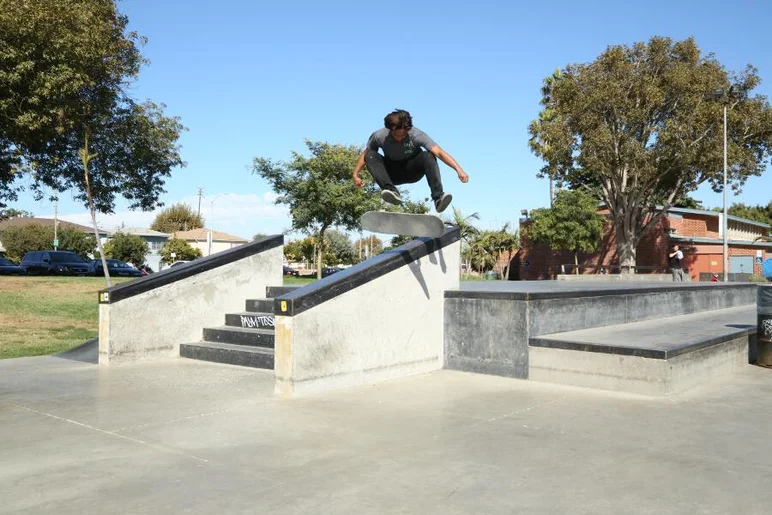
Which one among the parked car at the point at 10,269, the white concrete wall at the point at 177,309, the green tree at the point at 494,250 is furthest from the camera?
the green tree at the point at 494,250

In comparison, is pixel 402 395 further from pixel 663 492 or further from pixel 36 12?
pixel 36 12

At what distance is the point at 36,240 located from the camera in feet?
223

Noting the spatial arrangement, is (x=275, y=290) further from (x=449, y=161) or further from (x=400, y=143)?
(x=449, y=161)

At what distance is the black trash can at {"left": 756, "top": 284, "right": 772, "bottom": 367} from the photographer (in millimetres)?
7523

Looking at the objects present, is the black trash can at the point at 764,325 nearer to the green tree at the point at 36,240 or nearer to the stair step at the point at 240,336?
the stair step at the point at 240,336

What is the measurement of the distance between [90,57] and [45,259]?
25313 mm

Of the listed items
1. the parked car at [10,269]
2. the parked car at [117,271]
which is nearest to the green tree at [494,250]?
the parked car at [117,271]

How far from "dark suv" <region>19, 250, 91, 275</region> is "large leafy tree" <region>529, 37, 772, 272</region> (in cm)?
2824

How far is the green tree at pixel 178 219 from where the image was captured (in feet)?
323

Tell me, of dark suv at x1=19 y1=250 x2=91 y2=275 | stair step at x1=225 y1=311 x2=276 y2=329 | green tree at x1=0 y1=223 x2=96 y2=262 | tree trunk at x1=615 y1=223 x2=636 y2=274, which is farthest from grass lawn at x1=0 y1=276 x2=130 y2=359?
green tree at x1=0 y1=223 x2=96 y2=262

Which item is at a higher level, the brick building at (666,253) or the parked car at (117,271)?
the brick building at (666,253)

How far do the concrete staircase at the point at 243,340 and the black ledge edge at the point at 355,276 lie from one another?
4.84 ft

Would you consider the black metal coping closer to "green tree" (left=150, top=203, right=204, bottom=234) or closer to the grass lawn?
the grass lawn

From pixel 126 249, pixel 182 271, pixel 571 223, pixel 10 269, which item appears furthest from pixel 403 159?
pixel 126 249
